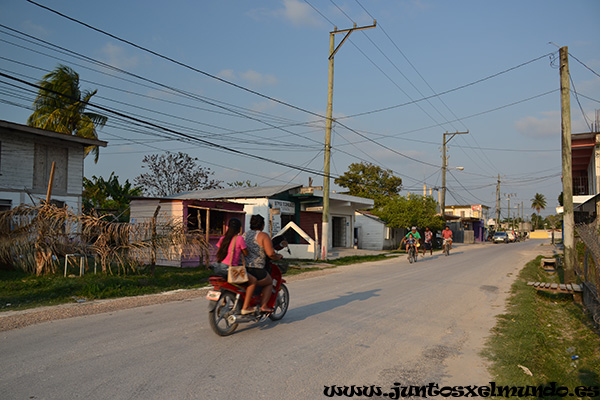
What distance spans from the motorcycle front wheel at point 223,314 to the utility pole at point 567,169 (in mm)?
11278

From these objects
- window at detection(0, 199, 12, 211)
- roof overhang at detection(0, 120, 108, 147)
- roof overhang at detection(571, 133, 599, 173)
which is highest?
roof overhang at detection(571, 133, 599, 173)

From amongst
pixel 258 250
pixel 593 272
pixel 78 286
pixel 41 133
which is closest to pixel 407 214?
pixel 41 133

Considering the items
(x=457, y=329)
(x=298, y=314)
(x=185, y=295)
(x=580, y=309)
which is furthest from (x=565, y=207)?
(x=185, y=295)

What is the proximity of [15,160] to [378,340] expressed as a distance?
18032 millimetres

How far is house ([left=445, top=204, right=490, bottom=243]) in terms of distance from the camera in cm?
6406

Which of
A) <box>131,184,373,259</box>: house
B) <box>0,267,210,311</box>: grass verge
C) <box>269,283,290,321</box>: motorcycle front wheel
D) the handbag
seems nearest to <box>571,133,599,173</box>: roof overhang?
<box>131,184,373,259</box>: house

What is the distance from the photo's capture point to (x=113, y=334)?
22.5ft

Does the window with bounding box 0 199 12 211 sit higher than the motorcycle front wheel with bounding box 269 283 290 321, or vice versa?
the window with bounding box 0 199 12 211

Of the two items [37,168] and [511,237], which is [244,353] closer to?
[37,168]

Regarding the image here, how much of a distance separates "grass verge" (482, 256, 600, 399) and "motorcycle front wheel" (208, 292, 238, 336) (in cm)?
363

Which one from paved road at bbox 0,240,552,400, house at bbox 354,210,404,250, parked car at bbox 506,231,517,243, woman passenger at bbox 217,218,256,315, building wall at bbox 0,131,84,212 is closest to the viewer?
paved road at bbox 0,240,552,400

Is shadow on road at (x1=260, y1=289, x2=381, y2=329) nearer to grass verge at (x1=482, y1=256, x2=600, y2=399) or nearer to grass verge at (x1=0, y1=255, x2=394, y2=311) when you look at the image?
grass verge at (x1=0, y1=255, x2=394, y2=311)

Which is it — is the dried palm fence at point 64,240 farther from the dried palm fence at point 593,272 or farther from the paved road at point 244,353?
the dried palm fence at point 593,272

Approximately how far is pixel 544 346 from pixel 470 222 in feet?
247
